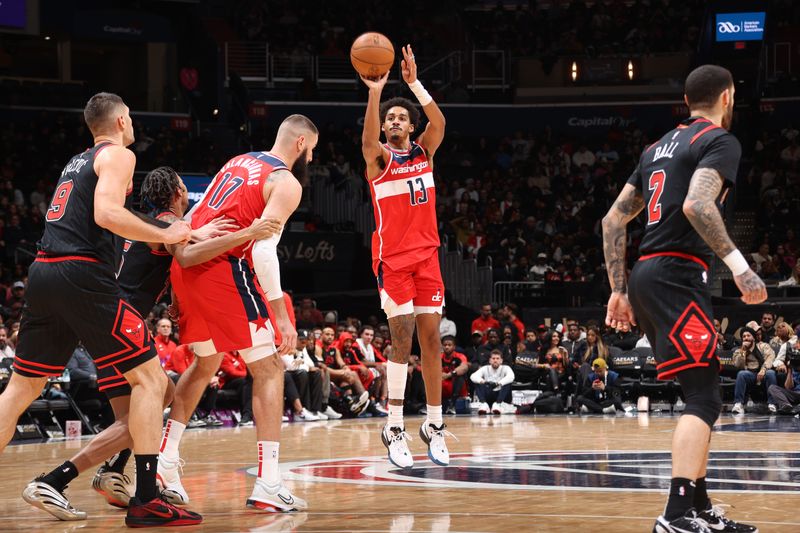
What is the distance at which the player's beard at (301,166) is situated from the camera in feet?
20.5

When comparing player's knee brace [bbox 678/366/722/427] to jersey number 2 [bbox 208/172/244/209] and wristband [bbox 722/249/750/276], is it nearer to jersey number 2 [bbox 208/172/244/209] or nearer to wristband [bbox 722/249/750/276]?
wristband [bbox 722/249/750/276]

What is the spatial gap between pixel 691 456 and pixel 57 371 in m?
3.17

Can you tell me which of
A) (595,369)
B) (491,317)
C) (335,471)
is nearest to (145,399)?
(335,471)

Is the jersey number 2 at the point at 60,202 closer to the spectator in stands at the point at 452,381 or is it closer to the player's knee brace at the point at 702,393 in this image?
the player's knee brace at the point at 702,393

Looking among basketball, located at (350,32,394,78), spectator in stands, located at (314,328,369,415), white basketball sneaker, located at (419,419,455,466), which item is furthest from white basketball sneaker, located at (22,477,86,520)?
spectator in stands, located at (314,328,369,415)

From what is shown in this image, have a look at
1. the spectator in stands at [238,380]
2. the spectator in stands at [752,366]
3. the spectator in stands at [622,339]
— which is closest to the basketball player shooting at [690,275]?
the spectator in stands at [238,380]

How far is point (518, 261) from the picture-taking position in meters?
22.2

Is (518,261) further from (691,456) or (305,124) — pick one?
(691,456)

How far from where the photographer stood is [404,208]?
780 centimetres

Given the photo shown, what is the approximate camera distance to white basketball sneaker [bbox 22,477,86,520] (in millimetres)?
5332

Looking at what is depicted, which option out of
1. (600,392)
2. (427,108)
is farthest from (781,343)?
(427,108)

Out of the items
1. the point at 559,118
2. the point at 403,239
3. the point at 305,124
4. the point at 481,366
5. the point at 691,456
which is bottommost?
the point at 481,366

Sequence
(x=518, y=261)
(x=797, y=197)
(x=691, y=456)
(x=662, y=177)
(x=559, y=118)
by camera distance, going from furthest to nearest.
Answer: (x=559, y=118) → (x=797, y=197) → (x=518, y=261) → (x=662, y=177) → (x=691, y=456)

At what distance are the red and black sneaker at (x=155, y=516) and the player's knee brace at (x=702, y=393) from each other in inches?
93.0
